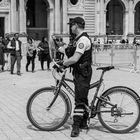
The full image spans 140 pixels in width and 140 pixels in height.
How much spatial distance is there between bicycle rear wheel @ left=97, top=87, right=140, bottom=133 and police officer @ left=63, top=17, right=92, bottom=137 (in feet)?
1.22

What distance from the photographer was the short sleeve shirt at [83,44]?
698 centimetres

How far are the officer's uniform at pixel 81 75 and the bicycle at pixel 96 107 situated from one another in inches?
8.9

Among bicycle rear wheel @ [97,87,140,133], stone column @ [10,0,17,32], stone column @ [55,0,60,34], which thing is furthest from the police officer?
stone column @ [55,0,60,34]

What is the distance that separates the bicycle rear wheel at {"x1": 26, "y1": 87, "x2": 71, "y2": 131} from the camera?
730cm

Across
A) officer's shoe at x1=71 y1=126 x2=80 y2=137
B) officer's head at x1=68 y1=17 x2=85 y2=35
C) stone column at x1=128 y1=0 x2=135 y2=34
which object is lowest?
officer's shoe at x1=71 y1=126 x2=80 y2=137

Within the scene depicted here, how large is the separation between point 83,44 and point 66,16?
40023mm

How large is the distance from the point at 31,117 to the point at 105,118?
1.28 meters

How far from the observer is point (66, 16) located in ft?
153

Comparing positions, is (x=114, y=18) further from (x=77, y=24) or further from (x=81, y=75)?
(x=81, y=75)

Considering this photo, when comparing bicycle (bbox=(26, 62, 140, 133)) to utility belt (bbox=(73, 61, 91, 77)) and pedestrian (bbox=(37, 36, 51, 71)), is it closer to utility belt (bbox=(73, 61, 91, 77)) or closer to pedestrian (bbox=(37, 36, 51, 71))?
utility belt (bbox=(73, 61, 91, 77))

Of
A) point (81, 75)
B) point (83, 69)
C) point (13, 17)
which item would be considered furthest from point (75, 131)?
point (13, 17)

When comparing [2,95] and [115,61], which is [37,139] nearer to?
[2,95]

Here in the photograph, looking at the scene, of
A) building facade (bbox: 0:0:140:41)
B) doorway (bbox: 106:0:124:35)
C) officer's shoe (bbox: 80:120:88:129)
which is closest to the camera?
officer's shoe (bbox: 80:120:88:129)

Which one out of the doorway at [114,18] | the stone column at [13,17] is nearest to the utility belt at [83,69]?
the stone column at [13,17]
